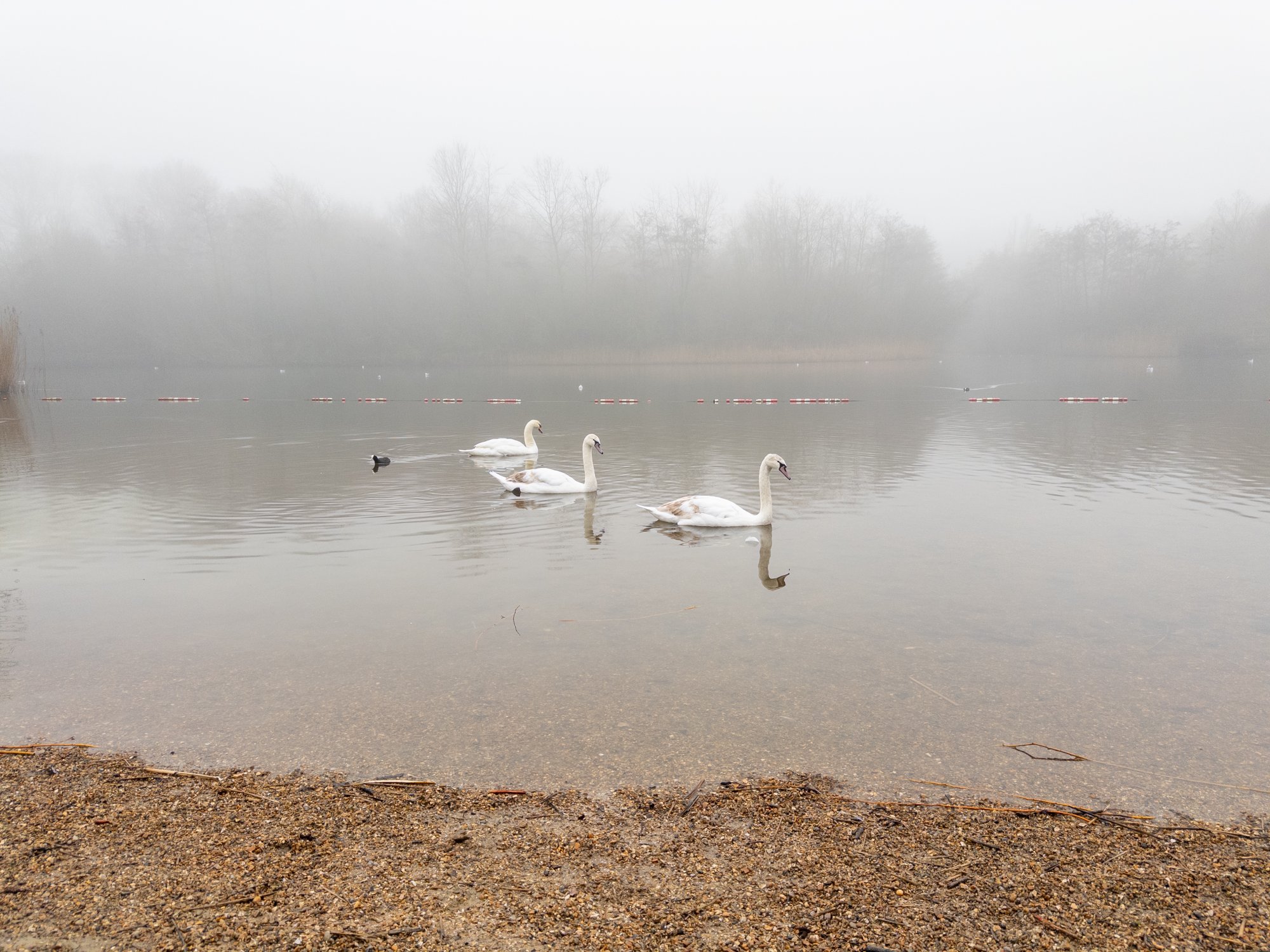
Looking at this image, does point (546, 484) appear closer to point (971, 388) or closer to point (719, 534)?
point (719, 534)

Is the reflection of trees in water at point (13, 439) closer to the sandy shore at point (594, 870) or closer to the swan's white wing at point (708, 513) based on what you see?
the swan's white wing at point (708, 513)

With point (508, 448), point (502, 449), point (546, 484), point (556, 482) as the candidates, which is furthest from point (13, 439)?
point (556, 482)

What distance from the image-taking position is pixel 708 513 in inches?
487

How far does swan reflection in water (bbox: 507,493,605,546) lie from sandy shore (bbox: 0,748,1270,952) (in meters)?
8.41

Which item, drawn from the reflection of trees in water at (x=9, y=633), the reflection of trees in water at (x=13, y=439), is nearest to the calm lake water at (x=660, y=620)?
the reflection of trees in water at (x=9, y=633)

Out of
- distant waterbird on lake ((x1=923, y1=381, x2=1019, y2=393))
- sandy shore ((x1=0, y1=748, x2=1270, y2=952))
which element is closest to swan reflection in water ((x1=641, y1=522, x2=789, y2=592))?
sandy shore ((x1=0, y1=748, x2=1270, y2=952))

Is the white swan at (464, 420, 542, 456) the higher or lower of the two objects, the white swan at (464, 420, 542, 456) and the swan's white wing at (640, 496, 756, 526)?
the higher

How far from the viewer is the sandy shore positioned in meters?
3.52

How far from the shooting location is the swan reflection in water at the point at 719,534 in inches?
453

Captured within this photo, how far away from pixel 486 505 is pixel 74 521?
7154 millimetres

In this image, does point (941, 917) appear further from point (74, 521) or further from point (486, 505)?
point (74, 521)

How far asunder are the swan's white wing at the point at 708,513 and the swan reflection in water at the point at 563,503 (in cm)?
148

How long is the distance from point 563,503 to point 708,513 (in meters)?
3.74

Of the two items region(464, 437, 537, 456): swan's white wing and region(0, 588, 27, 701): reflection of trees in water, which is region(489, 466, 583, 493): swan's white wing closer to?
region(464, 437, 537, 456): swan's white wing
